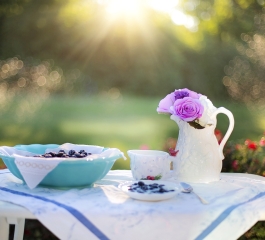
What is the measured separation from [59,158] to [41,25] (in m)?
7.94

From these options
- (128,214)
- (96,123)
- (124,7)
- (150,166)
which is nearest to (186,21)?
(124,7)

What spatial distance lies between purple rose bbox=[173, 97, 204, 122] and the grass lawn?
5.63 metres

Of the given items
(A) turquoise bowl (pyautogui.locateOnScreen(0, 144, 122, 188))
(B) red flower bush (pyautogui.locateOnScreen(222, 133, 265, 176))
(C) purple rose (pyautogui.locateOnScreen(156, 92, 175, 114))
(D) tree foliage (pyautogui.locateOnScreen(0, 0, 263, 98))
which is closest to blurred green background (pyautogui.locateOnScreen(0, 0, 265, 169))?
(D) tree foliage (pyautogui.locateOnScreen(0, 0, 263, 98))

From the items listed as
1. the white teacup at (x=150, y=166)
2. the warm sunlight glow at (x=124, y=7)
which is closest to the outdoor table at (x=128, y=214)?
the white teacup at (x=150, y=166)

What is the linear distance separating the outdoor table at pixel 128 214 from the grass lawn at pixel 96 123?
580cm

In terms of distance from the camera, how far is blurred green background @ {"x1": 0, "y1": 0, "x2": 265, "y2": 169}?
806cm

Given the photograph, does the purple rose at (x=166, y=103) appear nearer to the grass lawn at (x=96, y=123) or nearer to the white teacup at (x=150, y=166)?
the white teacup at (x=150, y=166)

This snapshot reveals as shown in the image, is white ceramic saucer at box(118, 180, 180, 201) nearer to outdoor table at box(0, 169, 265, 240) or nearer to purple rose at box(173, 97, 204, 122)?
outdoor table at box(0, 169, 265, 240)

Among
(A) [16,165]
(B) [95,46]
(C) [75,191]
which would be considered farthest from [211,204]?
(B) [95,46]

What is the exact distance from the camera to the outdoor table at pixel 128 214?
1009mm

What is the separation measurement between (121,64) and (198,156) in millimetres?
8178

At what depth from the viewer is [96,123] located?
808 centimetres

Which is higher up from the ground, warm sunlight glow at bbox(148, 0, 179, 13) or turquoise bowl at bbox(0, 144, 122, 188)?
warm sunlight glow at bbox(148, 0, 179, 13)

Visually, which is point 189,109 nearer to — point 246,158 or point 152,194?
point 152,194
